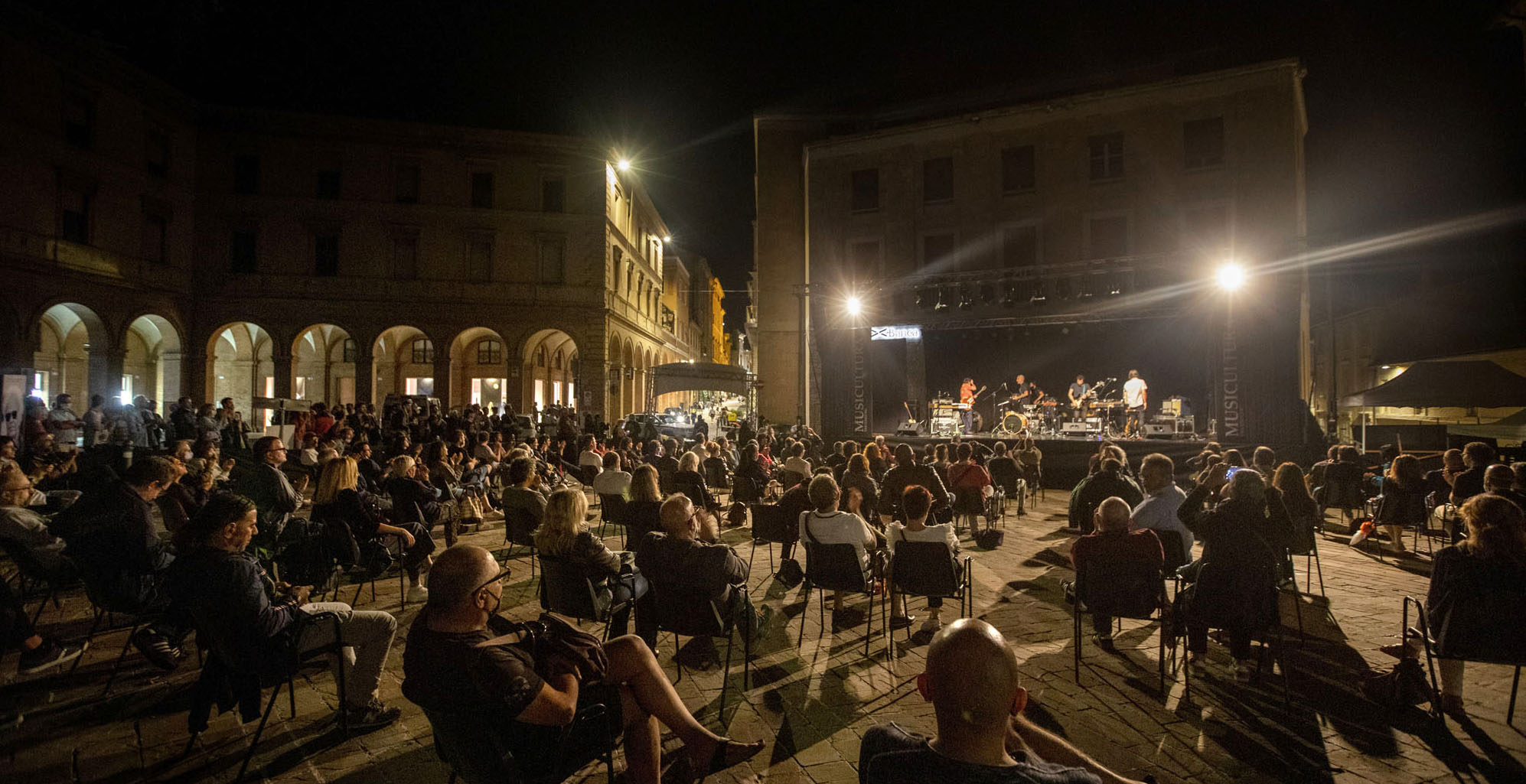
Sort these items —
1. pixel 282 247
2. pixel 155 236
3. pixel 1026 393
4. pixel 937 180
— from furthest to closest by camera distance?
1. pixel 282 247
2. pixel 155 236
3. pixel 937 180
4. pixel 1026 393

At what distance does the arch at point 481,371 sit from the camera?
29.6 m

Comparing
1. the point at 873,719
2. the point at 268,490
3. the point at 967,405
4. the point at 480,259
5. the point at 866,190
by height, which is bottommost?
the point at 873,719

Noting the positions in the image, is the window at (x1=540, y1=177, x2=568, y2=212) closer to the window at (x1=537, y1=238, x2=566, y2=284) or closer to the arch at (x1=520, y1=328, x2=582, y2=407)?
the window at (x1=537, y1=238, x2=566, y2=284)

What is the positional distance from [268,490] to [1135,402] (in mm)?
17721

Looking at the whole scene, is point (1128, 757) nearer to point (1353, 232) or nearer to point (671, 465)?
point (671, 465)

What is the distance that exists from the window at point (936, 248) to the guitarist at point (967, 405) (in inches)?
176

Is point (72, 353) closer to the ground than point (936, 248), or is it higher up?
closer to the ground

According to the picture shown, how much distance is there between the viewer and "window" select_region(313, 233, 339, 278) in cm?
2508

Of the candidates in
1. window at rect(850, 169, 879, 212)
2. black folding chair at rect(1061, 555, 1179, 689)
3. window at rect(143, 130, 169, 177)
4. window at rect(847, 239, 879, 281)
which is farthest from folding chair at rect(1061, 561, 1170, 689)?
window at rect(143, 130, 169, 177)

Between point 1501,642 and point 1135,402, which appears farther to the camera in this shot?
point 1135,402

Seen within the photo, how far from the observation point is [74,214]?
20.1 metres

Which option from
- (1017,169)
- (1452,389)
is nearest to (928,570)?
(1452,389)

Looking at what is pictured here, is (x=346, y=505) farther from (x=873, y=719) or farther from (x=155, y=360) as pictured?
(x=155, y=360)

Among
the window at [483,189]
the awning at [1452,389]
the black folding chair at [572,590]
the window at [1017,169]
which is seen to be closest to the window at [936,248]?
the window at [1017,169]
